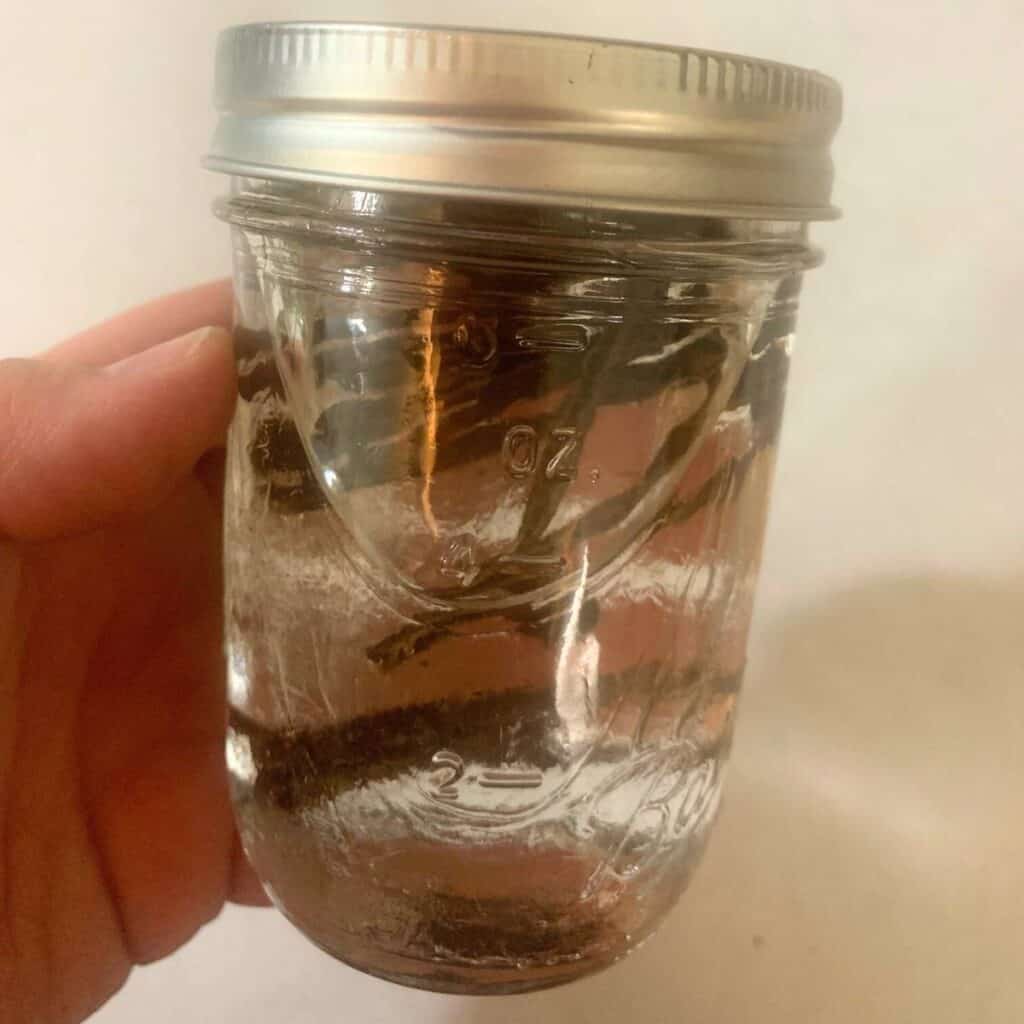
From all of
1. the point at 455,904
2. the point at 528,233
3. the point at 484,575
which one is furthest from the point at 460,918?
the point at 528,233

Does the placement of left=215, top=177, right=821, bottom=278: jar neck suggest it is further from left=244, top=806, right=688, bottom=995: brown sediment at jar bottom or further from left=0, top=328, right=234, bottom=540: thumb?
left=244, top=806, right=688, bottom=995: brown sediment at jar bottom

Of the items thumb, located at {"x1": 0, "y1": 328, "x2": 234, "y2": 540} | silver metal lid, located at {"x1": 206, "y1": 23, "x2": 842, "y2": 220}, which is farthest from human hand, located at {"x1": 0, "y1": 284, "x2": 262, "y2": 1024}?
silver metal lid, located at {"x1": 206, "y1": 23, "x2": 842, "y2": 220}

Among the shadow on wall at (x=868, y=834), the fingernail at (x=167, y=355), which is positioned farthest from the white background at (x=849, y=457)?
the fingernail at (x=167, y=355)

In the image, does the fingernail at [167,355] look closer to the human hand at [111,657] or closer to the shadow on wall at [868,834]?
the human hand at [111,657]

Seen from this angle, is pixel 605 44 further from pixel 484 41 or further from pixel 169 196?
pixel 169 196

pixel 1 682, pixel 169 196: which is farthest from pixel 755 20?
pixel 1 682

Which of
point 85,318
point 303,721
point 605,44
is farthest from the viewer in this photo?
point 85,318
